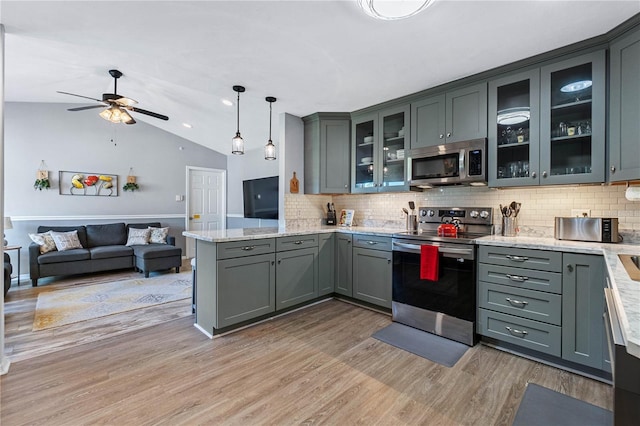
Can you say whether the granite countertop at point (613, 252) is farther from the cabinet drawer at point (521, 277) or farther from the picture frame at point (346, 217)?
the picture frame at point (346, 217)

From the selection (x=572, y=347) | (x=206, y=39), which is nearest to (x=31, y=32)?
(x=206, y=39)

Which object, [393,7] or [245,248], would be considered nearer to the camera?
[393,7]

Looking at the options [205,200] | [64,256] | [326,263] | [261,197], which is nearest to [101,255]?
[64,256]

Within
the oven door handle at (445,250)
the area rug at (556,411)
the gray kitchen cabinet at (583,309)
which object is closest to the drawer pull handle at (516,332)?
the gray kitchen cabinet at (583,309)

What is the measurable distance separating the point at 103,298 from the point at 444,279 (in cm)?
415

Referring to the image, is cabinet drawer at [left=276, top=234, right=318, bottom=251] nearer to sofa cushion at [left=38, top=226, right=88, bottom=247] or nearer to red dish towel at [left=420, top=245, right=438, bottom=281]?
red dish towel at [left=420, top=245, right=438, bottom=281]

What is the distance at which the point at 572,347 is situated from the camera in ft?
6.97

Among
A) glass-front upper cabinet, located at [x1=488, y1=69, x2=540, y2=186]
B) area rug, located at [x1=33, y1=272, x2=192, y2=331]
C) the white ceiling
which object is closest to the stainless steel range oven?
glass-front upper cabinet, located at [x1=488, y1=69, x2=540, y2=186]

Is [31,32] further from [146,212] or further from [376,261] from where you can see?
[146,212]

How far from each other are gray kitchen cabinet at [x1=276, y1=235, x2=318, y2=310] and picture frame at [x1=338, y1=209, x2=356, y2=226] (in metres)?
0.82

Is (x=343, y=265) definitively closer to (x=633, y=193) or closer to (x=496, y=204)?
(x=496, y=204)

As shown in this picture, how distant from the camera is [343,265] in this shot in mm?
3646

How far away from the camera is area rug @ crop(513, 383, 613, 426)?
5.46 feet

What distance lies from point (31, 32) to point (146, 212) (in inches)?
164
